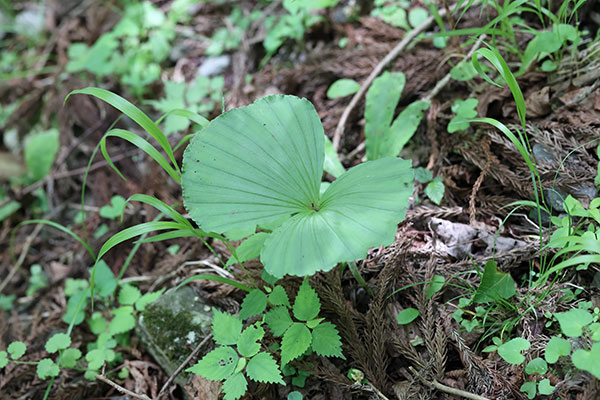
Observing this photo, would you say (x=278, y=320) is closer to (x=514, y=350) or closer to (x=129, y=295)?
(x=514, y=350)

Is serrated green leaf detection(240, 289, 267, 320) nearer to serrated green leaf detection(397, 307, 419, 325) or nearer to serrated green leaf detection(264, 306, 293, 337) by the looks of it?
serrated green leaf detection(264, 306, 293, 337)

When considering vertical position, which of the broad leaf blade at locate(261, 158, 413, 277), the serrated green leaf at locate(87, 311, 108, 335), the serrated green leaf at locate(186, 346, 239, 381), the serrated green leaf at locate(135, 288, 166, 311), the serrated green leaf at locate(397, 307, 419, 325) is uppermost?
the broad leaf blade at locate(261, 158, 413, 277)

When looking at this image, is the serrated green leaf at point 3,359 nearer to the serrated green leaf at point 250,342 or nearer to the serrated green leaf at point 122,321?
the serrated green leaf at point 122,321

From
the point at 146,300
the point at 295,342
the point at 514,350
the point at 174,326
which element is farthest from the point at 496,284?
the point at 146,300

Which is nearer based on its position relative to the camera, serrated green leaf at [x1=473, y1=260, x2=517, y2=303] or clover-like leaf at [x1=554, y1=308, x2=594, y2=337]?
clover-like leaf at [x1=554, y1=308, x2=594, y2=337]

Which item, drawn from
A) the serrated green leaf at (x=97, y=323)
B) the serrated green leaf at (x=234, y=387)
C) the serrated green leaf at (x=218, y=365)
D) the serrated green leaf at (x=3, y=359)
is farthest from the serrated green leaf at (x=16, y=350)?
the serrated green leaf at (x=234, y=387)

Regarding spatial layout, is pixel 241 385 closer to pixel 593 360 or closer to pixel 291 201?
pixel 291 201

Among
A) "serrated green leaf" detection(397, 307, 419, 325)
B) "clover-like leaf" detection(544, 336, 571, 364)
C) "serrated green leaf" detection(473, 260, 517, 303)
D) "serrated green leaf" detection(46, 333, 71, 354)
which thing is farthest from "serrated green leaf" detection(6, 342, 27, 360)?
"clover-like leaf" detection(544, 336, 571, 364)
